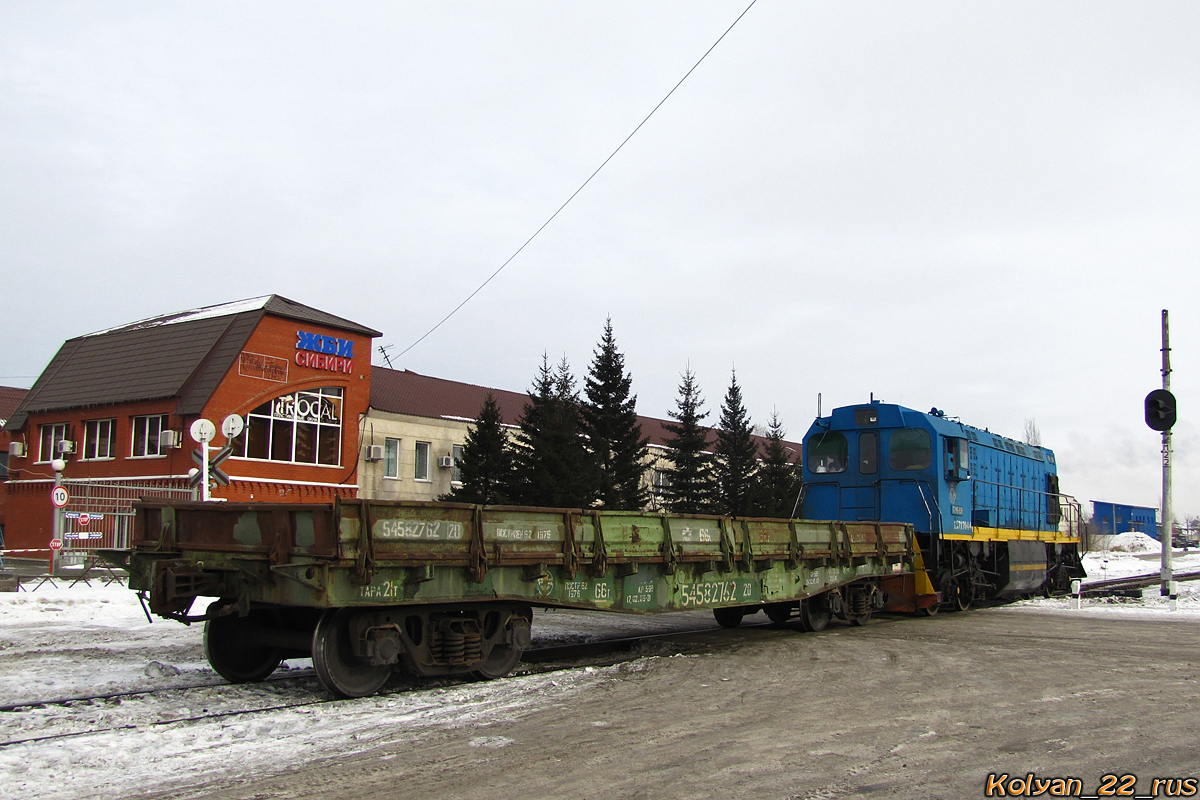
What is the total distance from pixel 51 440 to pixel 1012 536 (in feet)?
106

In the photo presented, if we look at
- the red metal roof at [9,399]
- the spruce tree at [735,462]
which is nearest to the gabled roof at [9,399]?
the red metal roof at [9,399]

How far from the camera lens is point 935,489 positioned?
1588cm

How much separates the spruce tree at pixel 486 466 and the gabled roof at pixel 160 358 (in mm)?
5793

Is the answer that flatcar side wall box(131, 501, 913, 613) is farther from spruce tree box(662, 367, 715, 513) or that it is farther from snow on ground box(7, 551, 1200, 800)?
spruce tree box(662, 367, 715, 513)

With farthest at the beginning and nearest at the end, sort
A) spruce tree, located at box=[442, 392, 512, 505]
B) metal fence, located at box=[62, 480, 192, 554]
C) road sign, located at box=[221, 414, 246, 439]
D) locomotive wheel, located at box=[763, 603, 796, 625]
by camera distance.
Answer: spruce tree, located at box=[442, 392, 512, 505], metal fence, located at box=[62, 480, 192, 554], road sign, located at box=[221, 414, 246, 439], locomotive wheel, located at box=[763, 603, 796, 625]

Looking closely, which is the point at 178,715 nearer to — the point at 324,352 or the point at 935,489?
the point at 935,489

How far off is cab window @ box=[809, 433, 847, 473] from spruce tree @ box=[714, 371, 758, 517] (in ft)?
75.4

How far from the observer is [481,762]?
598 centimetres

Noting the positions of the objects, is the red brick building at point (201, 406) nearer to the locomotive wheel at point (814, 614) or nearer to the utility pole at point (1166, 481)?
the locomotive wheel at point (814, 614)

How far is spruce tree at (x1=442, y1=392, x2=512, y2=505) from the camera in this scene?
32562 millimetres

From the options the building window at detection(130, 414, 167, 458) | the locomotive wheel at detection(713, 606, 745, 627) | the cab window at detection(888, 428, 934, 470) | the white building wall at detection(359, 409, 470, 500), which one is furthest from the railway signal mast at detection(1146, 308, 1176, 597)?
the building window at detection(130, 414, 167, 458)

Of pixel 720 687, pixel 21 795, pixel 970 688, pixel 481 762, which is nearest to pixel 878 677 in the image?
pixel 970 688

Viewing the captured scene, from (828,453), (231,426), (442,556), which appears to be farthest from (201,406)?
(442,556)

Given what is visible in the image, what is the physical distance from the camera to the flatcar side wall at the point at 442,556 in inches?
293
